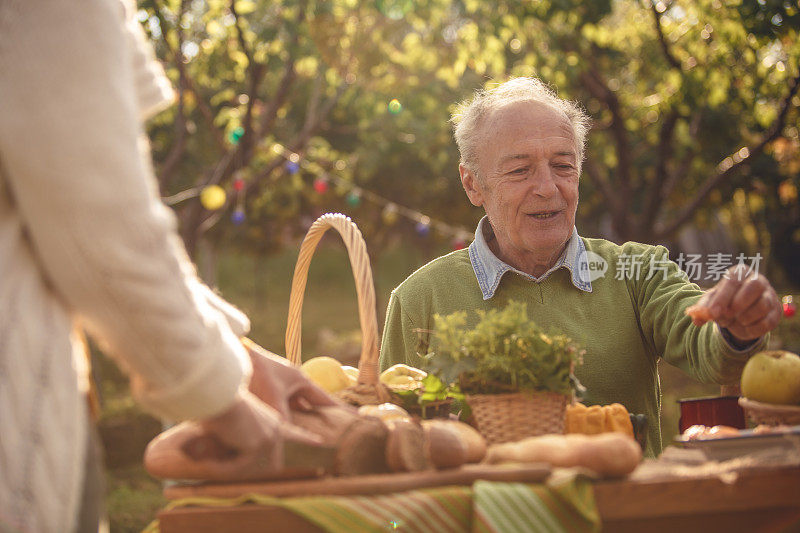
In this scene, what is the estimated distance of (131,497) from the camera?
739 centimetres

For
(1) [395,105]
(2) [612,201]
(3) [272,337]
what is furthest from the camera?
(3) [272,337]

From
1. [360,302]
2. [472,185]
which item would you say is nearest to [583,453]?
[360,302]

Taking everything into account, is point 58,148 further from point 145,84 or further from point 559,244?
point 559,244

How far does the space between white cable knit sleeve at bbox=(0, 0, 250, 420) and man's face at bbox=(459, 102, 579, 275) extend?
1747 millimetres

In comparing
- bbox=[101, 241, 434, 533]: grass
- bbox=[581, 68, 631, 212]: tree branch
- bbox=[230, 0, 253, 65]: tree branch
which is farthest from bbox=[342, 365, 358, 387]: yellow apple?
bbox=[581, 68, 631, 212]: tree branch

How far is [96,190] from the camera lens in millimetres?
1034

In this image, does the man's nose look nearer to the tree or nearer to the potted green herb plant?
the potted green herb plant

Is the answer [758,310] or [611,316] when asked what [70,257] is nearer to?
[758,310]

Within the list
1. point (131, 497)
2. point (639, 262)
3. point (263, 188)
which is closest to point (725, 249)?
point (263, 188)

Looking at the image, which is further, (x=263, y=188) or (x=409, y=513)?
(x=263, y=188)

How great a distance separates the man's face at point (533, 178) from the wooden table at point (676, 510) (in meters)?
1.39

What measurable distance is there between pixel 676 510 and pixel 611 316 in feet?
4.23

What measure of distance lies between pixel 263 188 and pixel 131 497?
3.26 metres

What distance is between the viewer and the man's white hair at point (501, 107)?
9.10 ft
